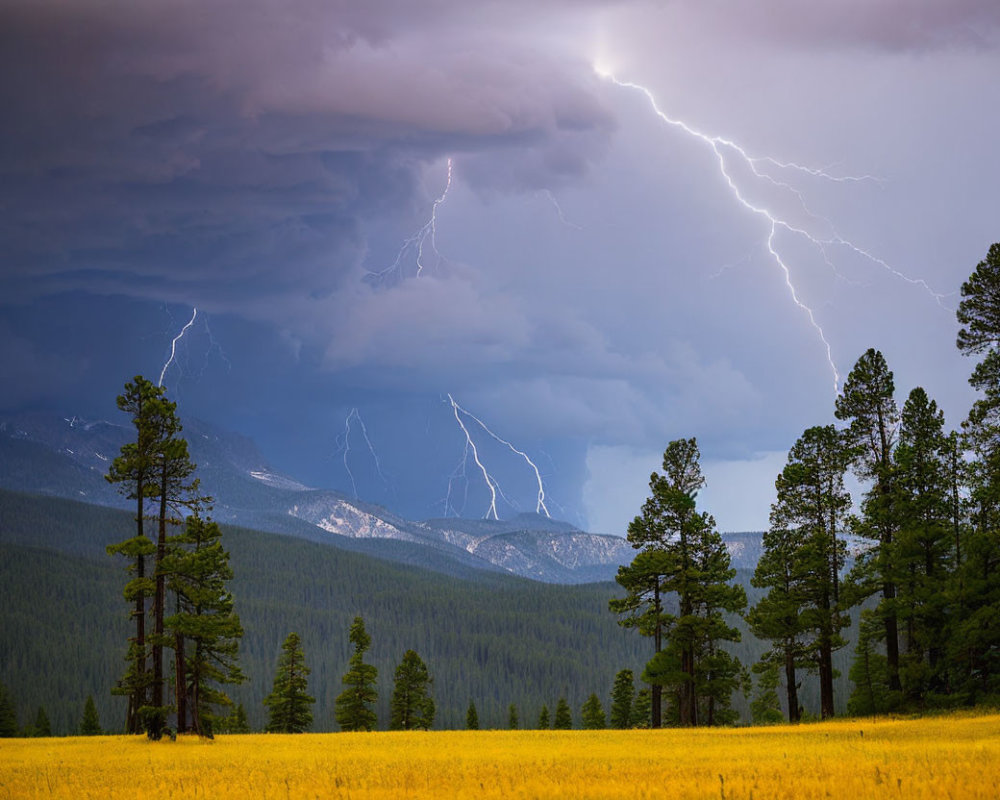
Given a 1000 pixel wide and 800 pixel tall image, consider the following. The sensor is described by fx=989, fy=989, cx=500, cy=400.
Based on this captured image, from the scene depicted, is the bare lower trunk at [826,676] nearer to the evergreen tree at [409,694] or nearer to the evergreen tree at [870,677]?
the evergreen tree at [870,677]

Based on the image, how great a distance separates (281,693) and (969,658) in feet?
157

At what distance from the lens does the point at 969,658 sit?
41.6m

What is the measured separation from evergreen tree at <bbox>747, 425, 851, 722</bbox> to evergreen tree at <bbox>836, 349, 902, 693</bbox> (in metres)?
1.38

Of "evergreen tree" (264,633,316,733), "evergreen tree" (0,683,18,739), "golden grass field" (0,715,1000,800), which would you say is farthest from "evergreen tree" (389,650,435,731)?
"golden grass field" (0,715,1000,800)

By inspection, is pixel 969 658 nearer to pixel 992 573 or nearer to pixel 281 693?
pixel 992 573

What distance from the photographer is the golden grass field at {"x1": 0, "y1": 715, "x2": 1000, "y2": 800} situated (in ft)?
56.7

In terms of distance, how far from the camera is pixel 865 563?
139ft

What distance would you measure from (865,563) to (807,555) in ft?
8.44

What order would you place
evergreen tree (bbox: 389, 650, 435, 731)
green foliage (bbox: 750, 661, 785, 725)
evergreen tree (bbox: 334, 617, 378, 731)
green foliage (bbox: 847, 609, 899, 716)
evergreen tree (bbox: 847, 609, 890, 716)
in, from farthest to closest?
1. evergreen tree (bbox: 389, 650, 435, 731)
2. evergreen tree (bbox: 334, 617, 378, 731)
3. green foliage (bbox: 750, 661, 785, 725)
4. evergreen tree (bbox: 847, 609, 890, 716)
5. green foliage (bbox: 847, 609, 899, 716)

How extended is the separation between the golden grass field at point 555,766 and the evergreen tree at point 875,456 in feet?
19.7

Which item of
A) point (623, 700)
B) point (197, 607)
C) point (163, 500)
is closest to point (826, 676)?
point (197, 607)

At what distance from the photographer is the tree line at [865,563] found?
40.6 meters

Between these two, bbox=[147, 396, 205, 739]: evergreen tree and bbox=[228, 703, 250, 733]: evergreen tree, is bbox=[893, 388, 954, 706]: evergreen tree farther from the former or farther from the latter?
bbox=[228, 703, 250, 733]: evergreen tree

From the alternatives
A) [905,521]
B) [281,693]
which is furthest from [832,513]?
[281,693]
